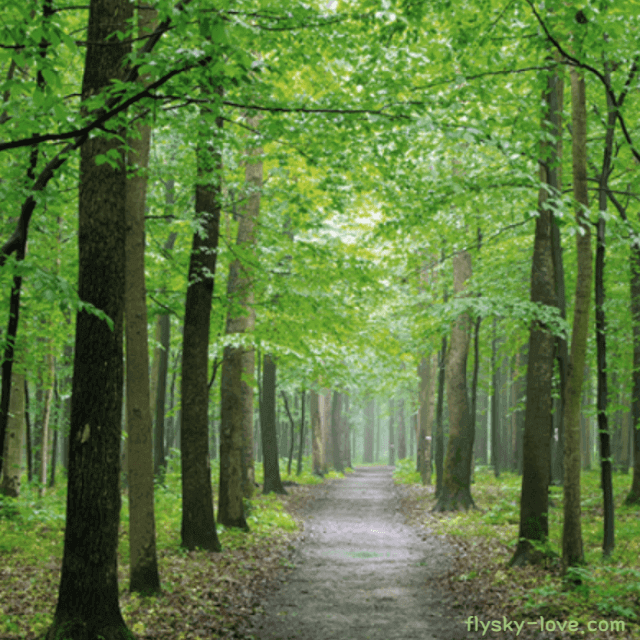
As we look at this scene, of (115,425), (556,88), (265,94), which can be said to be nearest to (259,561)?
(115,425)

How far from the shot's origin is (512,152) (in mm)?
6340

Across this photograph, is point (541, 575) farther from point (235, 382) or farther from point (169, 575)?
point (235, 382)

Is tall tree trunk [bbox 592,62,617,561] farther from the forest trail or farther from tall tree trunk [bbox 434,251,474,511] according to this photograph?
tall tree trunk [bbox 434,251,474,511]

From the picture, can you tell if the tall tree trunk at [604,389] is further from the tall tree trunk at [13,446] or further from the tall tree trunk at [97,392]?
the tall tree trunk at [13,446]

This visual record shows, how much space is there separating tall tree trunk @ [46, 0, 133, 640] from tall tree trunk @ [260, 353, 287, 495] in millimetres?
13122

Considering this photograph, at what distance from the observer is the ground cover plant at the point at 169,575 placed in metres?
6.12

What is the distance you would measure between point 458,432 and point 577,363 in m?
8.82

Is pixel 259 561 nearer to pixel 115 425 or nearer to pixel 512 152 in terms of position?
pixel 115 425

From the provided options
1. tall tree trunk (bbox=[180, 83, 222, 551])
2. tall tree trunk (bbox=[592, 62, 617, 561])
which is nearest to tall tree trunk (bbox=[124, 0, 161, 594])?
tall tree trunk (bbox=[180, 83, 222, 551])

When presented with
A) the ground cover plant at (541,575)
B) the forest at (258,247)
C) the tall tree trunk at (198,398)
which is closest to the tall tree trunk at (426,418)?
the forest at (258,247)

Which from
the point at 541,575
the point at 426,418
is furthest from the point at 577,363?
the point at 426,418

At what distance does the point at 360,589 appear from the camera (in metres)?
8.28

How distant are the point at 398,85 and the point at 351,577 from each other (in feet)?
24.0

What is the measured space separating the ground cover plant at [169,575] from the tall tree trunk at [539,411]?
403cm
